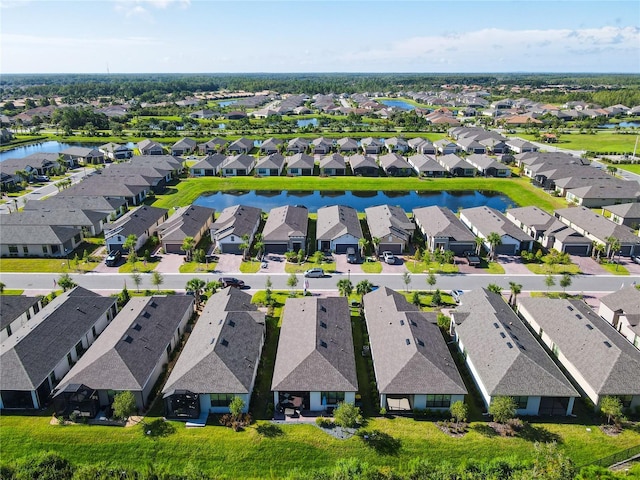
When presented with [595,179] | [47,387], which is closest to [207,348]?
[47,387]

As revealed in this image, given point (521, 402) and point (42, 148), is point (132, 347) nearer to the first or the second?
point (521, 402)

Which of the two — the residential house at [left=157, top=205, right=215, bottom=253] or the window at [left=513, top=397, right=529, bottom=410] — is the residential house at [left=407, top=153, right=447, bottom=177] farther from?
the window at [left=513, top=397, right=529, bottom=410]

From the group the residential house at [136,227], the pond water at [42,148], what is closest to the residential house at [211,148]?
the pond water at [42,148]

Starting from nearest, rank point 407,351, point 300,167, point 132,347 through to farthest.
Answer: point 407,351
point 132,347
point 300,167

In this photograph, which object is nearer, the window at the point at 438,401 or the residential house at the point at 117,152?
the window at the point at 438,401

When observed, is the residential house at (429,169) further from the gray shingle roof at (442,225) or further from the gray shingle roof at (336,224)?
the gray shingle roof at (336,224)

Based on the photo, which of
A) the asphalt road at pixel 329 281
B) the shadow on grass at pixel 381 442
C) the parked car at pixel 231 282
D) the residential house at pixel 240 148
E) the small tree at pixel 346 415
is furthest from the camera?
the residential house at pixel 240 148

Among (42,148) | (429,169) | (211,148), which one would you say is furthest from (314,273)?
(42,148)

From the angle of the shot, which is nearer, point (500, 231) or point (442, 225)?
point (500, 231)
